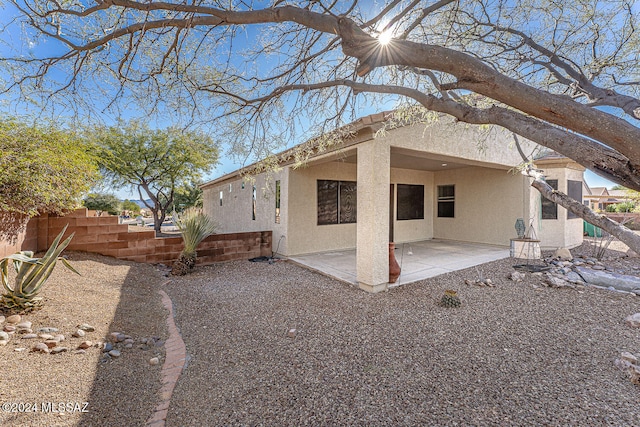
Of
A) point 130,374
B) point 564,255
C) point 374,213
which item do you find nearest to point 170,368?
point 130,374

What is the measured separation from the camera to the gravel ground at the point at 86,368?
6.29ft

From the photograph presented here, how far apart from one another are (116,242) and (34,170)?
2.47m

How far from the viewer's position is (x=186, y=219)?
6.70 meters

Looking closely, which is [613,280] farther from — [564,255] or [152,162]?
[152,162]

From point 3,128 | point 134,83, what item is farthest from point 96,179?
point 134,83

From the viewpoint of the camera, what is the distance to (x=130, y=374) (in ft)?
7.97

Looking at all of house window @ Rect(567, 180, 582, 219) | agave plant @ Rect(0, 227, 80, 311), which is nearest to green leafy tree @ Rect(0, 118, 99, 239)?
agave plant @ Rect(0, 227, 80, 311)

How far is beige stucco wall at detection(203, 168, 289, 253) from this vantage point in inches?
319

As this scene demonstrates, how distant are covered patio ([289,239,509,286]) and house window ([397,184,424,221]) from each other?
1.24 meters

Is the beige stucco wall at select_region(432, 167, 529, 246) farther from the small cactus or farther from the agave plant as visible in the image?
the agave plant

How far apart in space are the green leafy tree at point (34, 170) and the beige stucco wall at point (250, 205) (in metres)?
3.81

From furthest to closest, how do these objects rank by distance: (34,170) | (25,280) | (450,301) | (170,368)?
(34,170) → (450,301) → (25,280) → (170,368)

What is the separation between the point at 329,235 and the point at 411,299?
4424mm

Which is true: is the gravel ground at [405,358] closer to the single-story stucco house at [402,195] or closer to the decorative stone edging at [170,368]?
the decorative stone edging at [170,368]
